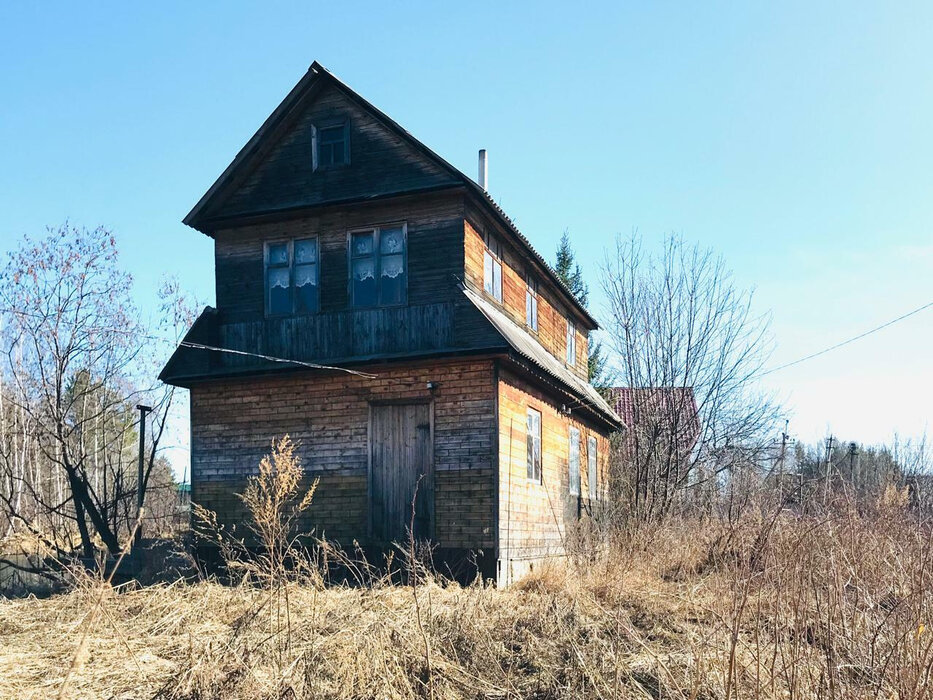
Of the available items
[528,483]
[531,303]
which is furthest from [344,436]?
[531,303]

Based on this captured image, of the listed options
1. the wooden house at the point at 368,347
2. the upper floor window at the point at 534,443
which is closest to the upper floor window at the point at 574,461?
the wooden house at the point at 368,347

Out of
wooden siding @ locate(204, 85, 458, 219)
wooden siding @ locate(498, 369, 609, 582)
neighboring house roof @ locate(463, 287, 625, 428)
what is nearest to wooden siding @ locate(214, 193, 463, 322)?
wooden siding @ locate(204, 85, 458, 219)

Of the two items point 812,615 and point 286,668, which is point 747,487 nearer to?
point 812,615

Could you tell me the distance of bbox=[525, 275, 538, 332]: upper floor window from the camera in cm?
1934

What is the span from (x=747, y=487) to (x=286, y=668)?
7246 millimetres

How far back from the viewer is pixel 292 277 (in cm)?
1602

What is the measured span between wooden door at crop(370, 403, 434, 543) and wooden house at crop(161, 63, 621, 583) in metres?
0.03

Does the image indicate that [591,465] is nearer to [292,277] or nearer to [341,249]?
[341,249]

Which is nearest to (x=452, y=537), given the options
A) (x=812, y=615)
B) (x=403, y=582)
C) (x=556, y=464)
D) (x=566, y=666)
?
(x=403, y=582)

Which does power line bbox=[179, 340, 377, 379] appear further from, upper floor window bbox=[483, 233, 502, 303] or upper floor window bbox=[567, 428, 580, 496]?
upper floor window bbox=[567, 428, 580, 496]

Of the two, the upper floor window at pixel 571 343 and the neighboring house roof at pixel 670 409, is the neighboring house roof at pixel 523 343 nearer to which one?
the upper floor window at pixel 571 343

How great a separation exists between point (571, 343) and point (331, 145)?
1044cm

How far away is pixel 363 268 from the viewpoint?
50.9 ft

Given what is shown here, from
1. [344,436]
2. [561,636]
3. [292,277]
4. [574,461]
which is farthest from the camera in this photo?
[574,461]
